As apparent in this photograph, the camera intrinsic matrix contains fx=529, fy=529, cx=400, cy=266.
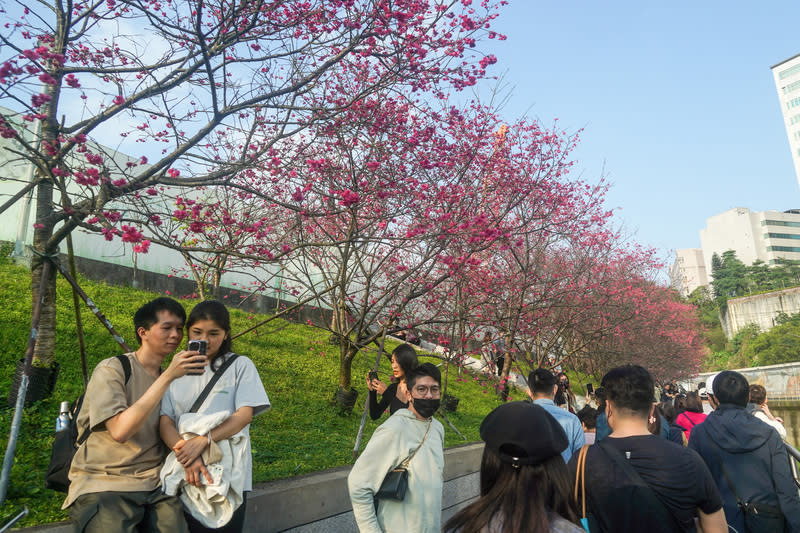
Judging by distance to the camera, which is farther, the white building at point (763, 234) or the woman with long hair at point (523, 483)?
the white building at point (763, 234)

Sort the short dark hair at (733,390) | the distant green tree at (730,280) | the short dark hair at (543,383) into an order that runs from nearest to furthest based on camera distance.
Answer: the short dark hair at (733,390), the short dark hair at (543,383), the distant green tree at (730,280)

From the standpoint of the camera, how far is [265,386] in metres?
8.63

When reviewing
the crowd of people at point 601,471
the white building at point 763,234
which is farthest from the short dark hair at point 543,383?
the white building at point 763,234

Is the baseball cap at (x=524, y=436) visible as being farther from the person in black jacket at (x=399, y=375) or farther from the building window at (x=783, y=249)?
the building window at (x=783, y=249)

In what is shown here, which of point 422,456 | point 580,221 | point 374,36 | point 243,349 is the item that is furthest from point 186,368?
point 580,221

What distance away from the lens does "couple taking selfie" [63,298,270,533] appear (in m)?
2.36

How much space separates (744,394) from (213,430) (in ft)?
12.4

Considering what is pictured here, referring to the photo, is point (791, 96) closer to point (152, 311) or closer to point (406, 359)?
point (406, 359)

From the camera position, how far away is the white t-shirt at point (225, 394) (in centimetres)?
267

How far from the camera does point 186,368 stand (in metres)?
2.39

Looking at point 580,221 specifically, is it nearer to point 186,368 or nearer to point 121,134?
point 121,134

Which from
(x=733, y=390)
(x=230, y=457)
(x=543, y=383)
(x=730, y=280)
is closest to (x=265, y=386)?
(x=543, y=383)

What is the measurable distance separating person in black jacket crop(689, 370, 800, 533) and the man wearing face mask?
2.27 metres

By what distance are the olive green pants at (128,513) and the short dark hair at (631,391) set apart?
220 centimetres
